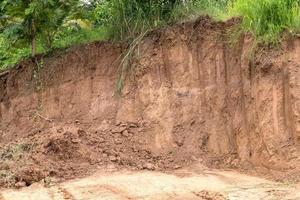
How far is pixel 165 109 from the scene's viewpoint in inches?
415

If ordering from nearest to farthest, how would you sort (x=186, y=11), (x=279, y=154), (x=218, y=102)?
(x=279, y=154) < (x=218, y=102) < (x=186, y=11)

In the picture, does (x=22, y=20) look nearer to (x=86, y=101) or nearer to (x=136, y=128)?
(x=86, y=101)

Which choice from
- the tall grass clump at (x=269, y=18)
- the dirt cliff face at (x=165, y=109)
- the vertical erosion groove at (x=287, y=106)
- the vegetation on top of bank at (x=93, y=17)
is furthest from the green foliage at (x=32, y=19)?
the vertical erosion groove at (x=287, y=106)

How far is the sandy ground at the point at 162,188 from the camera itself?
7.56 meters

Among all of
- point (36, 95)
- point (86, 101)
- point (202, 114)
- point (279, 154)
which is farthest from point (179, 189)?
point (36, 95)

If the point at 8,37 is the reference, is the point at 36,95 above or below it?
below

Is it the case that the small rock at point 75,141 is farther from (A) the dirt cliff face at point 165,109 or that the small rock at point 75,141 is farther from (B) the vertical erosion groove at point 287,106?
(B) the vertical erosion groove at point 287,106

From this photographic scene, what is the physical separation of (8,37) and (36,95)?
122 cm

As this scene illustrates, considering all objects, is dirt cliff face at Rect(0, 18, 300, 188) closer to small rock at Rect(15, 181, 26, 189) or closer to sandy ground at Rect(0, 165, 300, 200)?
small rock at Rect(15, 181, 26, 189)

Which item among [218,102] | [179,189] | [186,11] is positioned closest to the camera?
[179,189]

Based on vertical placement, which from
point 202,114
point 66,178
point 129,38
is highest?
point 129,38

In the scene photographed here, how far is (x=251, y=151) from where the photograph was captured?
946 cm

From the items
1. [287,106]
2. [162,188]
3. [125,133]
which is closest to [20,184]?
[125,133]

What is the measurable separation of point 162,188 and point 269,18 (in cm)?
322
